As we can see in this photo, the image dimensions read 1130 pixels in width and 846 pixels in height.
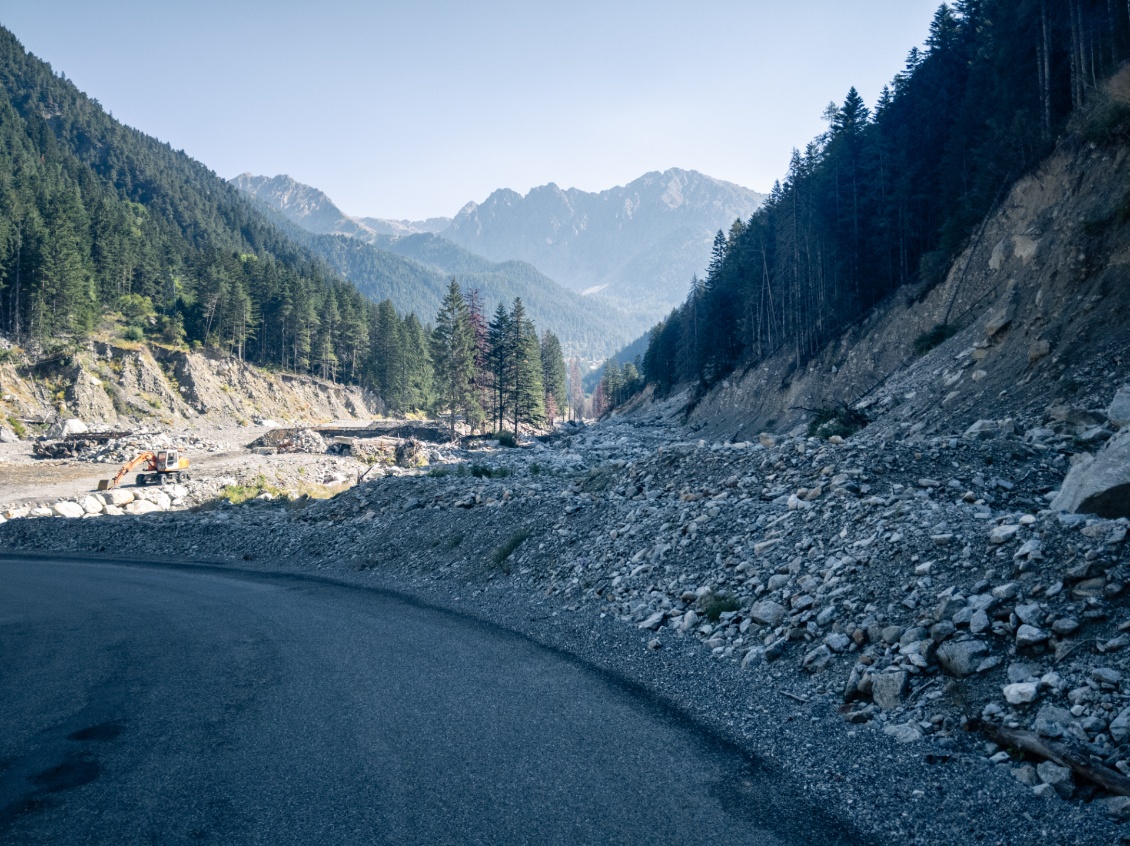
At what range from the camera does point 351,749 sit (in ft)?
16.5

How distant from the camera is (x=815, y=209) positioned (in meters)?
41.7

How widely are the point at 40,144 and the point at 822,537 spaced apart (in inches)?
6753

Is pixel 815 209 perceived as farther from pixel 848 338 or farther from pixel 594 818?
pixel 594 818

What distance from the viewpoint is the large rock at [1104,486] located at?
632cm

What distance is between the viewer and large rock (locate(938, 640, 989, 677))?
16.9 feet

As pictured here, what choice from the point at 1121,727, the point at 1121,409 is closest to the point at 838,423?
the point at 1121,409

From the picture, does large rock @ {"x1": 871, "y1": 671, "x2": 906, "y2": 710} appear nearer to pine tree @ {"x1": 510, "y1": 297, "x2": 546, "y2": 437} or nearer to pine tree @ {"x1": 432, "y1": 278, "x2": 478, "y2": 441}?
pine tree @ {"x1": 432, "y1": 278, "x2": 478, "y2": 441}

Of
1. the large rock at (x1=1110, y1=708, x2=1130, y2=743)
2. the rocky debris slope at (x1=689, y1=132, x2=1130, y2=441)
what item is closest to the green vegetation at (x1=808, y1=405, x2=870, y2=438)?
the rocky debris slope at (x1=689, y1=132, x2=1130, y2=441)

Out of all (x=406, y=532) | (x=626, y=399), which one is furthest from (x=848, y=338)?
(x=626, y=399)

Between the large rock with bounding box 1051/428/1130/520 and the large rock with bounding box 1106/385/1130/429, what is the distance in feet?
13.4

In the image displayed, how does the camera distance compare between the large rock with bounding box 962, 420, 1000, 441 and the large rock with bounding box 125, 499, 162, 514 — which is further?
the large rock with bounding box 125, 499, 162, 514

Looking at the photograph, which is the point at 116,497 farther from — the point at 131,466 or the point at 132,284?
the point at 132,284

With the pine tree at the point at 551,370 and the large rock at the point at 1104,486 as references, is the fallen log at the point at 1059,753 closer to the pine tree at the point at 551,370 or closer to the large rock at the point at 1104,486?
the large rock at the point at 1104,486

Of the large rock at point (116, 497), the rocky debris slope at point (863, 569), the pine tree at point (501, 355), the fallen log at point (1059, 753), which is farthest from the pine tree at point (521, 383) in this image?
the fallen log at point (1059, 753)
